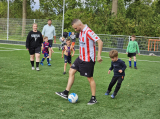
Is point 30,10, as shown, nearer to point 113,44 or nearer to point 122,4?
point 122,4

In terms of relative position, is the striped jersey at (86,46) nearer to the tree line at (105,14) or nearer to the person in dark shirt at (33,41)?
the person in dark shirt at (33,41)

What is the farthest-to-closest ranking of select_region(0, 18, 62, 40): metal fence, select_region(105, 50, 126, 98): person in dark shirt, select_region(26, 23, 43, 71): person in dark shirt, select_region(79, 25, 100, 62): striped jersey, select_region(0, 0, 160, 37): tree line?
select_region(0, 18, 62, 40): metal fence < select_region(0, 0, 160, 37): tree line < select_region(26, 23, 43, 71): person in dark shirt < select_region(105, 50, 126, 98): person in dark shirt < select_region(79, 25, 100, 62): striped jersey

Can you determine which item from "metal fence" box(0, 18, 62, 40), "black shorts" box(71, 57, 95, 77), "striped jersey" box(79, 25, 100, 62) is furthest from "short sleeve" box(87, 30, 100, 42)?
"metal fence" box(0, 18, 62, 40)

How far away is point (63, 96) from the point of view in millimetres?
5148

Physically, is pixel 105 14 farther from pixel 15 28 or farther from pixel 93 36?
pixel 93 36

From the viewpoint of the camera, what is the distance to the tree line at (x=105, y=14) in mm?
21016

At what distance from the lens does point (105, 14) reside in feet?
76.4

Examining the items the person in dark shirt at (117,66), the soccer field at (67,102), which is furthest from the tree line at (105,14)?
the person in dark shirt at (117,66)

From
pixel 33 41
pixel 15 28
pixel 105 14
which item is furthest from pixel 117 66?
pixel 15 28

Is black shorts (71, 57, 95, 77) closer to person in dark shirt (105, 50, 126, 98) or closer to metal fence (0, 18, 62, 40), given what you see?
person in dark shirt (105, 50, 126, 98)

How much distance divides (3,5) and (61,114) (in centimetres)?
5027

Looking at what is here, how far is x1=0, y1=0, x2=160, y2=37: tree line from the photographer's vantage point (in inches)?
827

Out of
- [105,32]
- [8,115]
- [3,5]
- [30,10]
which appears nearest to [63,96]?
[8,115]

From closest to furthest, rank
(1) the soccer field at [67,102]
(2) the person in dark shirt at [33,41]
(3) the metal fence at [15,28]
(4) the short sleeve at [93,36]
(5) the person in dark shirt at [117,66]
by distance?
(1) the soccer field at [67,102] → (4) the short sleeve at [93,36] → (5) the person in dark shirt at [117,66] → (2) the person in dark shirt at [33,41] → (3) the metal fence at [15,28]
